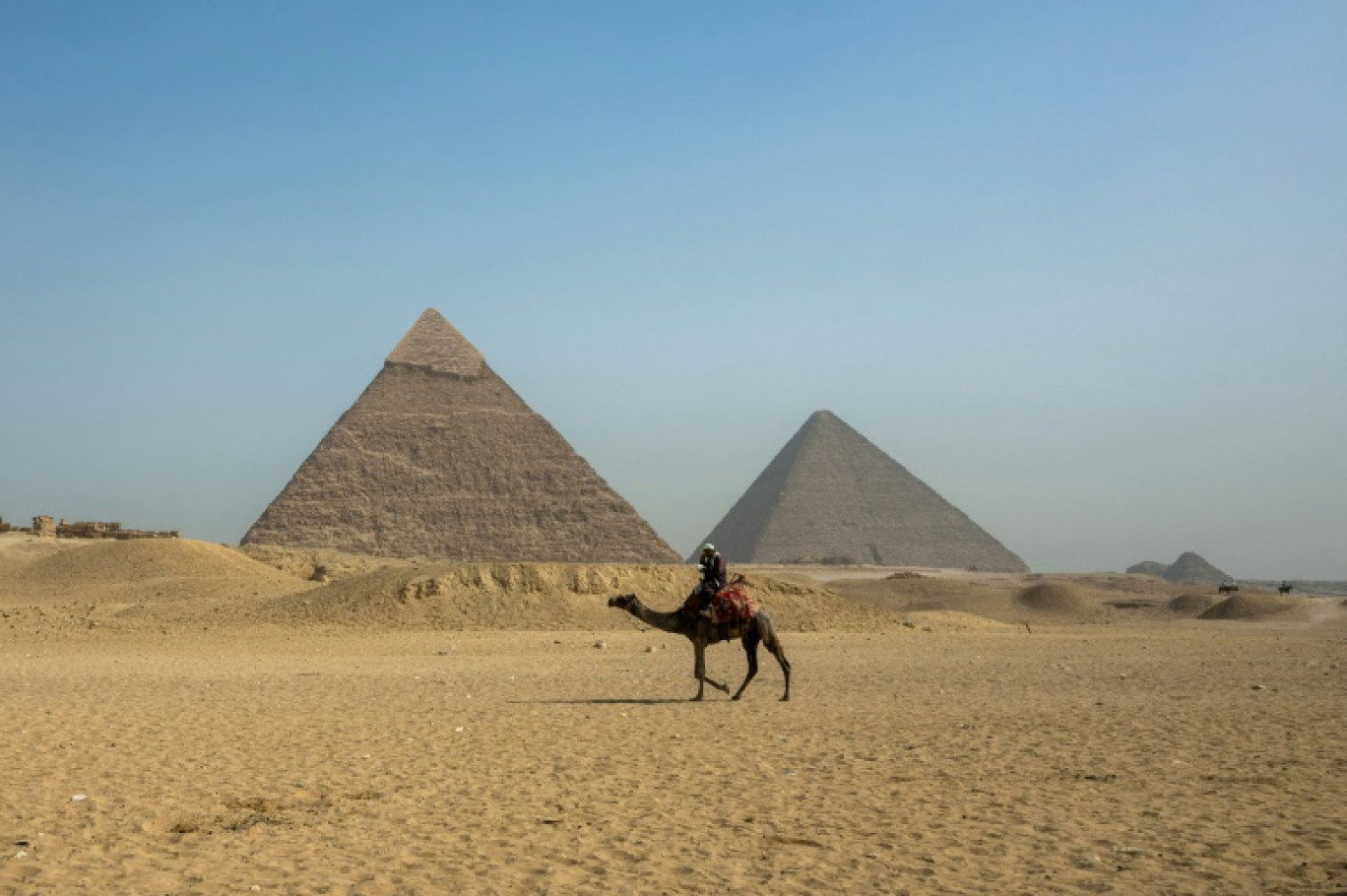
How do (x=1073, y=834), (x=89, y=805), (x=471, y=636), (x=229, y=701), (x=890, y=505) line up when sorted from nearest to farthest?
(x=1073, y=834)
(x=89, y=805)
(x=229, y=701)
(x=471, y=636)
(x=890, y=505)

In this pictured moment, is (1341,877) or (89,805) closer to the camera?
(1341,877)

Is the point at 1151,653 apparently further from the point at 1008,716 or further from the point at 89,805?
the point at 89,805

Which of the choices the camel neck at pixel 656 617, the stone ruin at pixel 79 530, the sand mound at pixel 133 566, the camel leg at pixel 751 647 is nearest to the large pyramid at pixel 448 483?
the stone ruin at pixel 79 530

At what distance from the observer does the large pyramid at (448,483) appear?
89.8m

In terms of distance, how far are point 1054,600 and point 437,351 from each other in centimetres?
7061

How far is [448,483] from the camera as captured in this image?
318ft

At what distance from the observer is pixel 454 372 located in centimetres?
10456

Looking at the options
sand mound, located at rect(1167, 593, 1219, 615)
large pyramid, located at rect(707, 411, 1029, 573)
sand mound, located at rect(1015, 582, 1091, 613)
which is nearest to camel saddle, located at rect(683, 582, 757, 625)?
sand mound, located at rect(1015, 582, 1091, 613)

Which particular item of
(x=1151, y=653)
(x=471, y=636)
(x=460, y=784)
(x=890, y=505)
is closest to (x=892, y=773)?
(x=460, y=784)

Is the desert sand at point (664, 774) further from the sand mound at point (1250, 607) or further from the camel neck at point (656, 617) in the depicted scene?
the sand mound at point (1250, 607)

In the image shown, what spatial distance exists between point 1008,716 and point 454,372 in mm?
96788

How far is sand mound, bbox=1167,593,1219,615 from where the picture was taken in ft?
145

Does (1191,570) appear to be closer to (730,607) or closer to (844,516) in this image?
(844,516)

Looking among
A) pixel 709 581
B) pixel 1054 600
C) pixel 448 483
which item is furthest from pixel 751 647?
pixel 448 483
